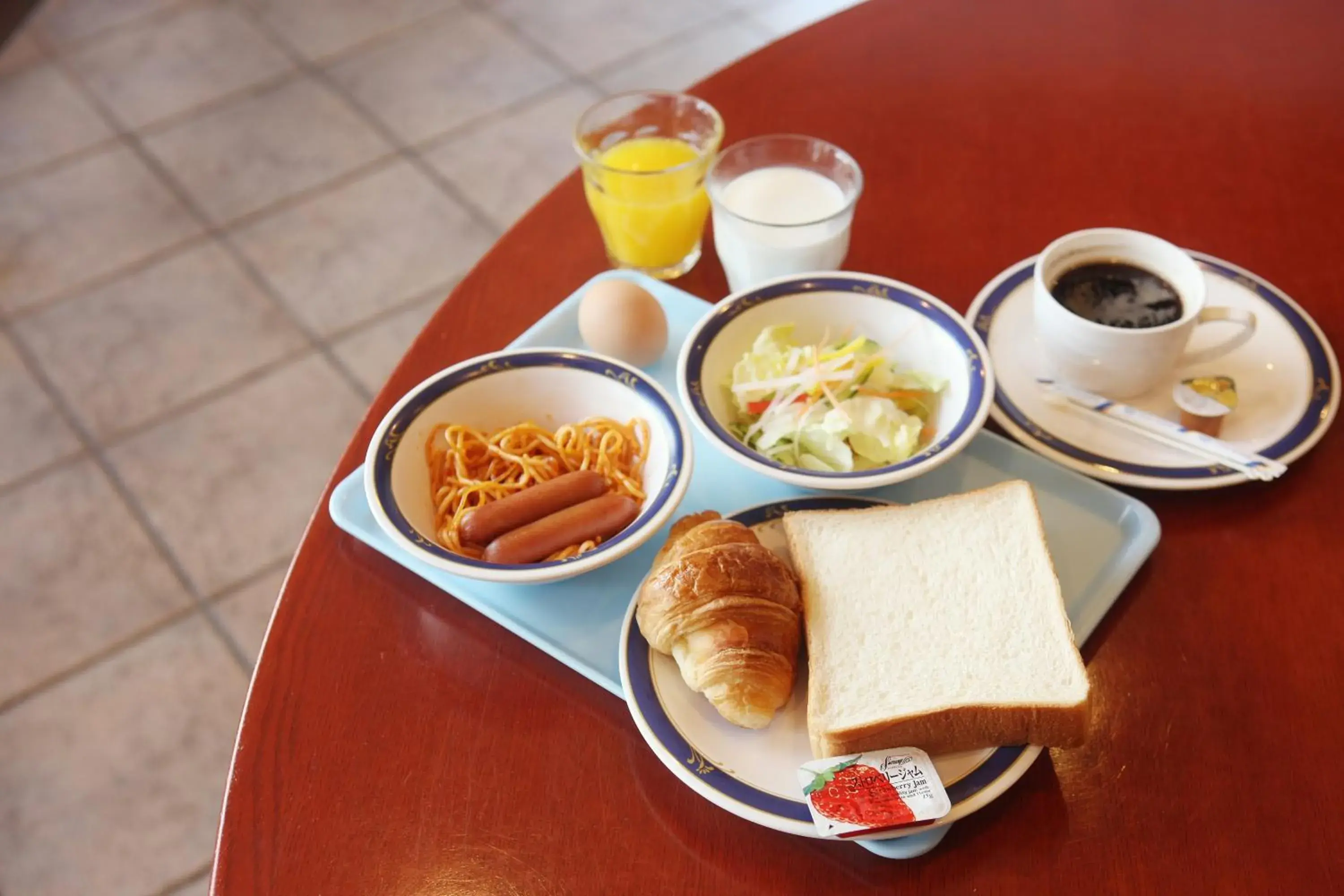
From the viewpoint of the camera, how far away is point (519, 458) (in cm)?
121

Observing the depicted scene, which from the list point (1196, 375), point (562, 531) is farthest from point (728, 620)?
point (1196, 375)

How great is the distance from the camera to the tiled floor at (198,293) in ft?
6.57

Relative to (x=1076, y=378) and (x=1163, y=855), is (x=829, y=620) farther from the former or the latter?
(x=1076, y=378)

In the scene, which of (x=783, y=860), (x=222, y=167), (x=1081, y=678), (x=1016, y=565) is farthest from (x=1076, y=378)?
(x=222, y=167)

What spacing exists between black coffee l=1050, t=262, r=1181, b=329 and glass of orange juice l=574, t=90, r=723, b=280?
482 mm

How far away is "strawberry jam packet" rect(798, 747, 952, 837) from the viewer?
870 millimetres

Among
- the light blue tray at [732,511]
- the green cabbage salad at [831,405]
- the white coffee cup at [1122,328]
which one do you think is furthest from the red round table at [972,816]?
the green cabbage salad at [831,405]

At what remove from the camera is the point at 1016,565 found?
3.49 feet

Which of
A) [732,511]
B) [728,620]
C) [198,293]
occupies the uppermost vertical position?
[728,620]

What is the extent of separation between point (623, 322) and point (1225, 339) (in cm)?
73

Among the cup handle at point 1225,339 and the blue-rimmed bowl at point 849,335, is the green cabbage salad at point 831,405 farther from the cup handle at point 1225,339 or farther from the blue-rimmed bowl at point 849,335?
the cup handle at point 1225,339

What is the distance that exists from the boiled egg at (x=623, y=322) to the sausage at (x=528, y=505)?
22cm

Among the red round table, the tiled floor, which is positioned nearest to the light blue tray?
the red round table

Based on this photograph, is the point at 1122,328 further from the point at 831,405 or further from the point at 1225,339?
the point at 831,405
